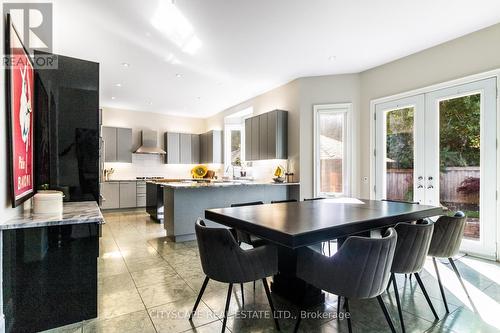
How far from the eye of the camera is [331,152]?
205 inches

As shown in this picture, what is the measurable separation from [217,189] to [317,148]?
2.12m

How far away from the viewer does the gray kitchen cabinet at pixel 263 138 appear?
5699 mm

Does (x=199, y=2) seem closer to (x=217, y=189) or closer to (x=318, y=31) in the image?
(x=318, y=31)

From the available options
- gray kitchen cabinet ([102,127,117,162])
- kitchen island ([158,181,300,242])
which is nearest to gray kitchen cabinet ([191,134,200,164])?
gray kitchen cabinet ([102,127,117,162])

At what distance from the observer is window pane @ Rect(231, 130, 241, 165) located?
25.5 feet

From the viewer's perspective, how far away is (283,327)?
1975mm

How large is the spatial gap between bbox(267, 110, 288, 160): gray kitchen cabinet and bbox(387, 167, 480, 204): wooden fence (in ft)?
6.81

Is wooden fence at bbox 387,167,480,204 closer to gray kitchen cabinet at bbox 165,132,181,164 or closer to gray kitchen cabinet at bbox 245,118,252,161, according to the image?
gray kitchen cabinet at bbox 245,118,252,161

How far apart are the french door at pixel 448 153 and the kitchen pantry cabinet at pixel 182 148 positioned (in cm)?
585

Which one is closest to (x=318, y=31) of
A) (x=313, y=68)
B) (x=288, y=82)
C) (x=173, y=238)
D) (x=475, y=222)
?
(x=313, y=68)

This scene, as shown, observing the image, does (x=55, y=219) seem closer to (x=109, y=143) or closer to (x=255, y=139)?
(x=255, y=139)

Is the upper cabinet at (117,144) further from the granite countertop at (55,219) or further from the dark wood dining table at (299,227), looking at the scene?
the dark wood dining table at (299,227)

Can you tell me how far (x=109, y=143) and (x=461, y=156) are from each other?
7809 millimetres

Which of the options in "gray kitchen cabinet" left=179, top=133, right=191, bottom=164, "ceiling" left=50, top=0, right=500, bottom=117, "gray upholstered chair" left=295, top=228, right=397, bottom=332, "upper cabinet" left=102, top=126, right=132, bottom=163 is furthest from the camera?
"gray kitchen cabinet" left=179, top=133, right=191, bottom=164
